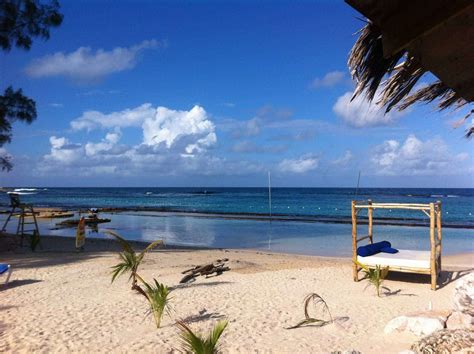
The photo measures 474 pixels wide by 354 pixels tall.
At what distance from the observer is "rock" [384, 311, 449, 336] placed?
511cm

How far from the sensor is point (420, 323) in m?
5.23


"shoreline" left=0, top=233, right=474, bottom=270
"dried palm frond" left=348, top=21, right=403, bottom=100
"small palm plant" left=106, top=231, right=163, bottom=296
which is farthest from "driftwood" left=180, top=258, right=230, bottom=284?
"dried palm frond" left=348, top=21, right=403, bottom=100

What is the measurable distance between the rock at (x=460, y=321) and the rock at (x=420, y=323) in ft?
0.23

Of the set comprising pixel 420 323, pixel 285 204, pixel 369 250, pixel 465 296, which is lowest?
pixel 285 204

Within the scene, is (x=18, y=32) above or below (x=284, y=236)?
above

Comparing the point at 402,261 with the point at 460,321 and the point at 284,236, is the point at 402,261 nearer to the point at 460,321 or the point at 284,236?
the point at 460,321

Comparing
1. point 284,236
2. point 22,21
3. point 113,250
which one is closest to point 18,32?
point 22,21

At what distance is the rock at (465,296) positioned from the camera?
4652 millimetres

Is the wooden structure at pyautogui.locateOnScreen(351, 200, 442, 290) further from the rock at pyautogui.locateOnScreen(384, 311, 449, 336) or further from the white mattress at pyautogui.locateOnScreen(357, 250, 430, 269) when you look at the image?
the rock at pyautogui.locateOnScreen(384, 311, 449, 336)

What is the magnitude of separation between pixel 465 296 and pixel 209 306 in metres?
3.99

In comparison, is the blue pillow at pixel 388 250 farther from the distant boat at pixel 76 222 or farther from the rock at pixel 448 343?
the distant boat at pixel 76 222

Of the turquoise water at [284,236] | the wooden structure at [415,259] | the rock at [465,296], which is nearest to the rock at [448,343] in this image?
the rock at [465,296]

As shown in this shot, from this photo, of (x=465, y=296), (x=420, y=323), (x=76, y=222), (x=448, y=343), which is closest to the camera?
(x=448, y=343)

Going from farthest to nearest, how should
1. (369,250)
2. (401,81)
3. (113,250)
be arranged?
(113,250), (369,250), (401,81)
